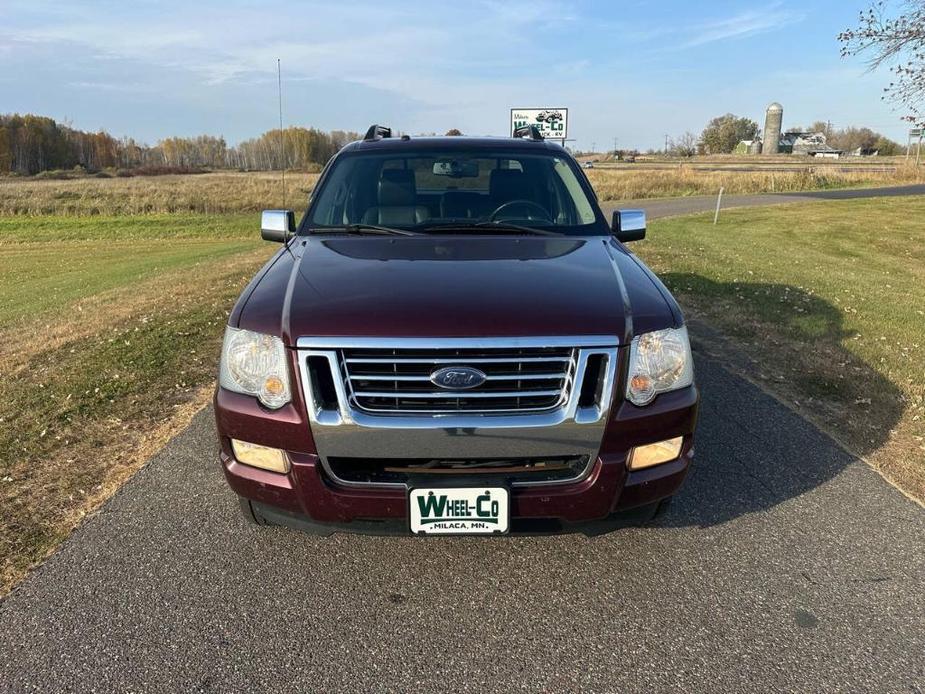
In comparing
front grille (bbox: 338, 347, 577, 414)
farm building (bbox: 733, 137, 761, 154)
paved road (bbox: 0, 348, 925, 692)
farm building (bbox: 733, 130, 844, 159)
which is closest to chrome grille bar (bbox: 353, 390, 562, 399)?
front grille (bbox: 338, 347, 577, 414)

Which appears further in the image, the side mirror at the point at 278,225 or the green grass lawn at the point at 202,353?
the side mirror at the point at 278,225

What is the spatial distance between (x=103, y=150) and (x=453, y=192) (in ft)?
509

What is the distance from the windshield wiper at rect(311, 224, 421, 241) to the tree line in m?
93.0

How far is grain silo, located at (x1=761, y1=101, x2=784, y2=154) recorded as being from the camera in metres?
104

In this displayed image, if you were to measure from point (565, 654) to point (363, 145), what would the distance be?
3411 mm

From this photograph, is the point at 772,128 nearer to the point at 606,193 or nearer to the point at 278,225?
the point at 606,193

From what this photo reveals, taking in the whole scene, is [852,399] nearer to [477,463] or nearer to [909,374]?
[909,374]

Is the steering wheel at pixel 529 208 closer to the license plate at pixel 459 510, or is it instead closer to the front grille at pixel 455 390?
the front grille at pixel 455 390

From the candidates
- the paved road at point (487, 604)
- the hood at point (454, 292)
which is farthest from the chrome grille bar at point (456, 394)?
the paved road at point (487, 604)

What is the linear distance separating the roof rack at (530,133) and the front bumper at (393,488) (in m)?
2.80

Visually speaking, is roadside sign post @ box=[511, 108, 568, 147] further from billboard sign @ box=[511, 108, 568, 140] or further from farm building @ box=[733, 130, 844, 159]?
farm building @ box=[733, 130, 844, 159]

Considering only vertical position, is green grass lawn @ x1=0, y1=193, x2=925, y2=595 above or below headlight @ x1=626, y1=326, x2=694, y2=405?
below

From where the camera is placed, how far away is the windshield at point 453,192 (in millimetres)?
3791

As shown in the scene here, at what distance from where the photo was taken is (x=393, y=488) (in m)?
2.39
